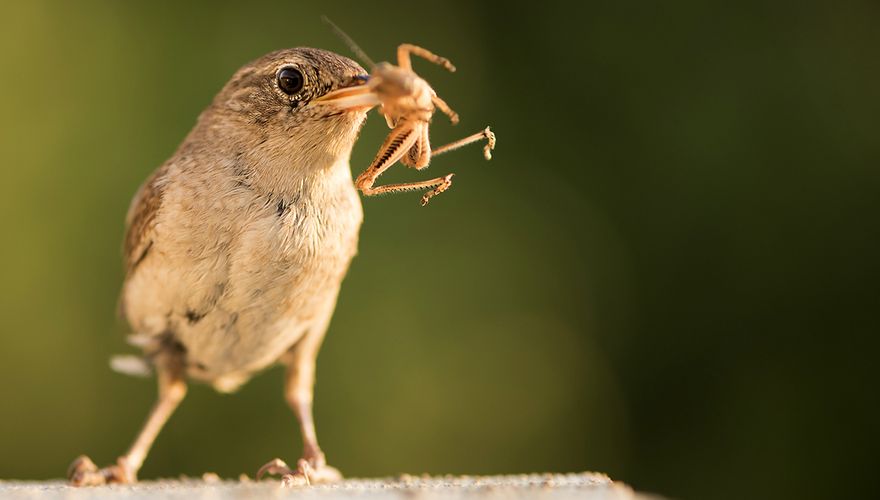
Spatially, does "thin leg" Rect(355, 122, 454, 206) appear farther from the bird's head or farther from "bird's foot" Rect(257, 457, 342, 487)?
"bird's foot" Rect(257, 457, 342, 487)

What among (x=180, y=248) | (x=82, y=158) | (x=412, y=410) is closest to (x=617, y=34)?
(x=412, y=410)

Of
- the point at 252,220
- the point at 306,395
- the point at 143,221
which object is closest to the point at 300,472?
the point at 306,395

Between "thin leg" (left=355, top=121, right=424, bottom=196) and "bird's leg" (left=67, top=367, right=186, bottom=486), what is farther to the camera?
"bird's leg" (left=67, top=367, right=186, bottom=486)

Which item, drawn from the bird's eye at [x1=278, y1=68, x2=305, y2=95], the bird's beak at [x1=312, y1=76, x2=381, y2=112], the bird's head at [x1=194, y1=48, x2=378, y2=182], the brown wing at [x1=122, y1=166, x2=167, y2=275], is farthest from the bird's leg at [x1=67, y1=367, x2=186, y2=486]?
the bird's beak at [x1=312, y1=76, x2=381, y2=112]

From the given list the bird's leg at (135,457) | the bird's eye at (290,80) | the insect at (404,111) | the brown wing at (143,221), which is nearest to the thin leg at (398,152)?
the insect at (404,111)

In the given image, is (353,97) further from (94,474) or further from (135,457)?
(135,457)

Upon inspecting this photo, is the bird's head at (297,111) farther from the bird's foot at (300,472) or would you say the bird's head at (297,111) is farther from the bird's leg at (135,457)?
the bird's leg at (135,457)

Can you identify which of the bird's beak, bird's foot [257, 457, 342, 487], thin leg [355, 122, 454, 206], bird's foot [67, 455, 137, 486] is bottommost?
bird's foot [67, 455, 137, 486]
